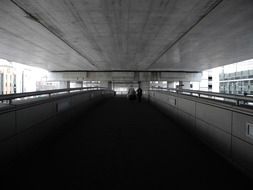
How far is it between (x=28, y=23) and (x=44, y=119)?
8.13m

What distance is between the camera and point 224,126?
430 cm

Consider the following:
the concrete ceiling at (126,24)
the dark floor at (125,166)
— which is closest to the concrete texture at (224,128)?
the dark floor at (125,166)

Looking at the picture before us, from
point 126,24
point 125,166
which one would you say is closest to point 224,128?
point 125,166

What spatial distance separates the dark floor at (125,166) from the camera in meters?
3.13

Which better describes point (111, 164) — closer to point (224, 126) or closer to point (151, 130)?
point (224, 126)

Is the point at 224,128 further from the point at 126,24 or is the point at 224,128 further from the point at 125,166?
the point at 126,24

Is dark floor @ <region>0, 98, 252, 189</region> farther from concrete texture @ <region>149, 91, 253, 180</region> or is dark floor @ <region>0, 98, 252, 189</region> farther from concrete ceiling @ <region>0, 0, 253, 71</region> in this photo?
concrete ceiling @ <region>0, 0, 253, 71</region>

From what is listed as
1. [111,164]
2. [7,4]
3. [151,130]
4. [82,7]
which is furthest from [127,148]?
[7,4]

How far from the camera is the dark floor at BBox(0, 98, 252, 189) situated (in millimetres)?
3129

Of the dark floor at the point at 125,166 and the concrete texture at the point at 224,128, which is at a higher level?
the concrete texture at the point at 224,128

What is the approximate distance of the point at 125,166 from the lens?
376 centimetres

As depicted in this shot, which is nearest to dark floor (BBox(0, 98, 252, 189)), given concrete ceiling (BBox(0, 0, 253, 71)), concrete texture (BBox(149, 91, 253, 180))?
concrete texture (BBox(149, 91, 253, 180))

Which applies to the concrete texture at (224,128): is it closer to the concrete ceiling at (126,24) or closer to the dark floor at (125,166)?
the dark floor at (125,166)

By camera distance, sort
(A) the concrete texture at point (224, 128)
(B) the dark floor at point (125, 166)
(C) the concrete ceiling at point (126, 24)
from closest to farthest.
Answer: (B) the dark floor at point (125, 166)
(A) the concrete texture at point (224, 128)
(C) the concrete ceiling at point (126, 24)
